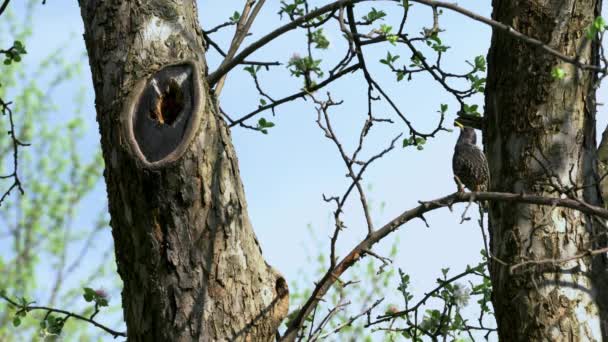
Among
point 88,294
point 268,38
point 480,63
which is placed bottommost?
point 88,294

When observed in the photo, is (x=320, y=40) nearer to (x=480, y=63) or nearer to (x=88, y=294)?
(x=480, y=63)

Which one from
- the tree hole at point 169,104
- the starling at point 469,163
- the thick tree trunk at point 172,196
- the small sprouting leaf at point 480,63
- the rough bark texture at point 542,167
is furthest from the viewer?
the starling at point 469,163

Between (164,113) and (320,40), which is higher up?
(320,40)

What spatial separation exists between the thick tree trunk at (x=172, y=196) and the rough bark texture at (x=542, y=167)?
4.89ft

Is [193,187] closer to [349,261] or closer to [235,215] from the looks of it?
[235,215]

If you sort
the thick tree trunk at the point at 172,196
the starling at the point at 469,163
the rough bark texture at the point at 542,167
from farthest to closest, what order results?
1. the starling at the point at 469,163
2. the rough bark texture at the point at 542,167
3. the thick tree trunk at the point at 172,196

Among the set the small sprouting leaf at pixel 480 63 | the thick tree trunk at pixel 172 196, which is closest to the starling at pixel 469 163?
the small sprouting leaf at pixel 480 63

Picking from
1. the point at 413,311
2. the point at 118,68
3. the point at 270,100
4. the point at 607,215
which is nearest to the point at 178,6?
the point at 118,68

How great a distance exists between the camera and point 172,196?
9.29 feet

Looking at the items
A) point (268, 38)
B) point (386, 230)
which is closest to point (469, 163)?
point (386, 230)

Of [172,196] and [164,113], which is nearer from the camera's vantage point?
[172,196]

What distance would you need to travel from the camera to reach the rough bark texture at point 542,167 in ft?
12.8

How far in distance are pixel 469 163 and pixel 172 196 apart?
8.97 ft

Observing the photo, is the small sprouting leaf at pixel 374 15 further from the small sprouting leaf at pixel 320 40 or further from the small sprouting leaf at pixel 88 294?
the small sprouting leaf at pixel 88 294
